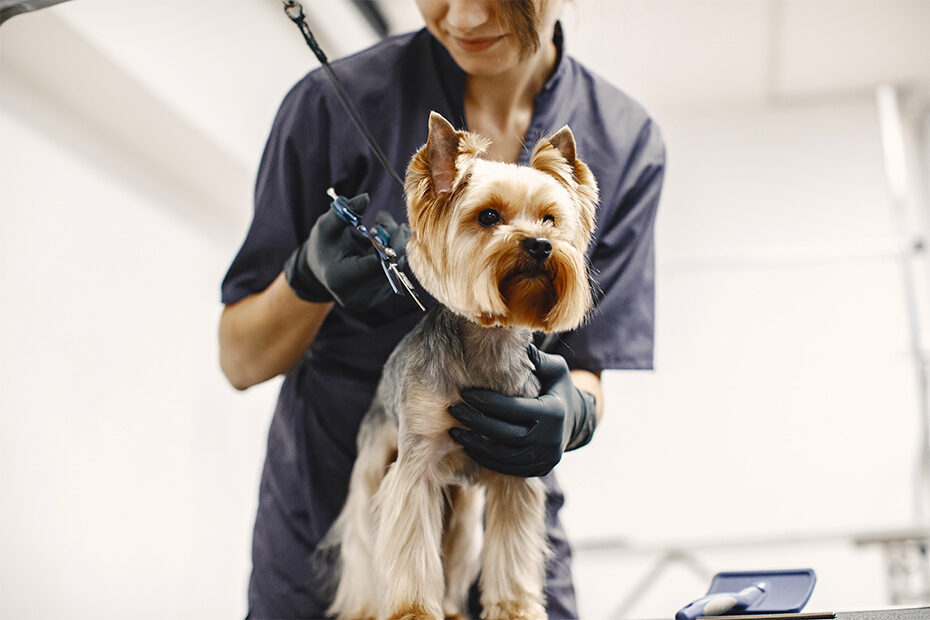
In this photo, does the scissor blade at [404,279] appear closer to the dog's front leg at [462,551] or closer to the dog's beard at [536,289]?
the dog's beard at [536,289]

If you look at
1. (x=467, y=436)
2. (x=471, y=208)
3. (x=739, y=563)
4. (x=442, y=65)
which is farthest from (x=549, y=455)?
(x=739, y=563)

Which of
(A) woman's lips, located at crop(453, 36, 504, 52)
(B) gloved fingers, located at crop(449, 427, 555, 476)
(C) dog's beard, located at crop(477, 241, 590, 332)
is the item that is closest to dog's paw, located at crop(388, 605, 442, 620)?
(B) gloved fingers, located at crop(449, 427, 555, 476)

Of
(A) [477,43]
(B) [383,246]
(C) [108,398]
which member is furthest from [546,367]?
(C) [108,398]

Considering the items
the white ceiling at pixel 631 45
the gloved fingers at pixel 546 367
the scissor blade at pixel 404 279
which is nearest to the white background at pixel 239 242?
the white ceiling at pixel 631 45

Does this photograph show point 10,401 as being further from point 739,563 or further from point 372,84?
point 739,563

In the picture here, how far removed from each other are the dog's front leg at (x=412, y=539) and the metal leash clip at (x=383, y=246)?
135 millimetres

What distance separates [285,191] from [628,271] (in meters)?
0.38

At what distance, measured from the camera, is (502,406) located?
69cm

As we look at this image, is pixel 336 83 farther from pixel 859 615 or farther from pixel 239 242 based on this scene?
pixel 859 615

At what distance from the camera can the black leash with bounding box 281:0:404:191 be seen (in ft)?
2.55

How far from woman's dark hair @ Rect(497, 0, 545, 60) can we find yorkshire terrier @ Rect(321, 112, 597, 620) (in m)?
0.13

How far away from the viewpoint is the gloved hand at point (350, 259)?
74cm

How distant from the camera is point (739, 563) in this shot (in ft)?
6.35

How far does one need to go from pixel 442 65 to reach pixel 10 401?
2.92 ft
